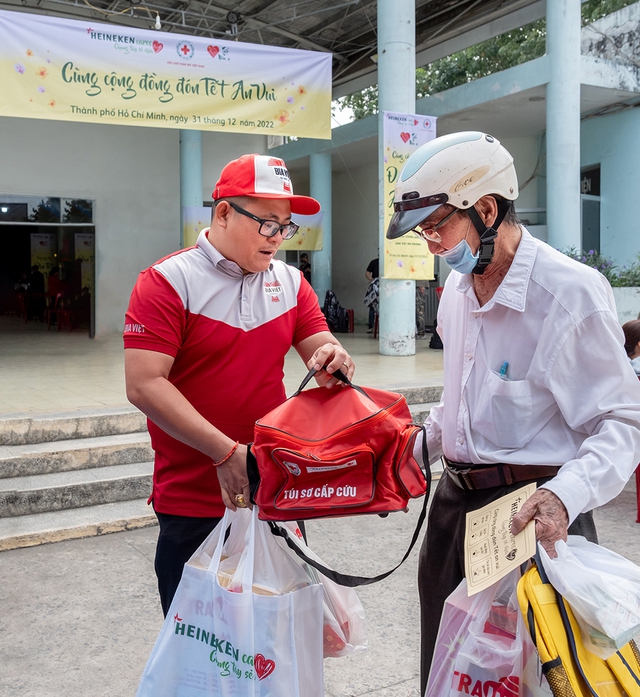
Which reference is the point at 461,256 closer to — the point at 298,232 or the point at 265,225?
the point at 265,225

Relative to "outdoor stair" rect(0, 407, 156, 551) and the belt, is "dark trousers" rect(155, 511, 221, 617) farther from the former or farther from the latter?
"outdoor stair" rect(0, 407, 156, 551)

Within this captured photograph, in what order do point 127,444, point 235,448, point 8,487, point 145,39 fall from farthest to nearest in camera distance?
1. point 145,39
2. point 127,444
3. point 8,487
4. point 235,448

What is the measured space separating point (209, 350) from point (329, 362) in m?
0.33

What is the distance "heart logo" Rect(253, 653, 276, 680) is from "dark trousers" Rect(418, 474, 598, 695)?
515 millimetres

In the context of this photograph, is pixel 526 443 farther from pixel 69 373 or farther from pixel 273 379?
pixel 69 373

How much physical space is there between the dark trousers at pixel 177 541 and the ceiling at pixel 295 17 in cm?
1002

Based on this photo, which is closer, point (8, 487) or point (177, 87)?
point (8, 487)

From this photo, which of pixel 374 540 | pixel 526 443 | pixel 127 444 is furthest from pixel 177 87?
pixel 526 443

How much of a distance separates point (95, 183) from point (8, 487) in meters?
8.83

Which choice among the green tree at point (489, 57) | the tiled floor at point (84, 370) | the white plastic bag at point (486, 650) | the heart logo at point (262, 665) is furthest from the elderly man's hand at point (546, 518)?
the green tree at point (489, 57)

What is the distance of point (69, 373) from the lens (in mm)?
7918

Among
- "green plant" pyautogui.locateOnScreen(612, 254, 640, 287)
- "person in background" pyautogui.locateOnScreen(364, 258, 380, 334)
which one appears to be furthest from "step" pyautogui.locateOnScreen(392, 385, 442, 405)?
"person in background" pyautogui.locateOnScreen(364, 258, 380, 334)

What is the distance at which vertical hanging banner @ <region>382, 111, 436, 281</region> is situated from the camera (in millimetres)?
9047

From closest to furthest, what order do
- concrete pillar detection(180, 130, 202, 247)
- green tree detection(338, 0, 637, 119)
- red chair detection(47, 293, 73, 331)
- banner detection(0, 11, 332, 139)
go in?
banner detection(0, 11, 332, 139) < concrete pillar detection(180, 130, 202, 247) < red chair detection(47, 293, 73, 331) < green tree detection(338, 0, 637, 119)
